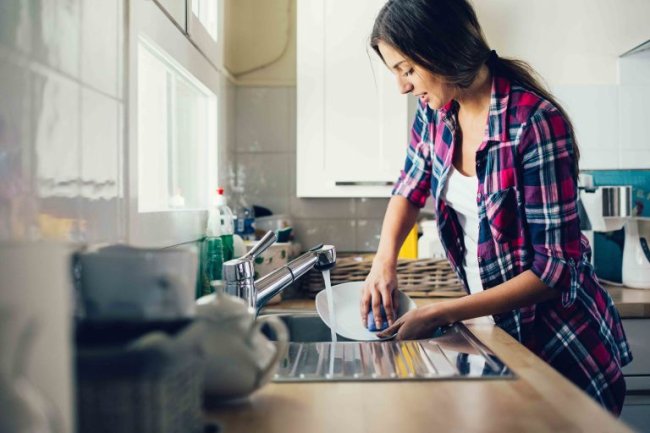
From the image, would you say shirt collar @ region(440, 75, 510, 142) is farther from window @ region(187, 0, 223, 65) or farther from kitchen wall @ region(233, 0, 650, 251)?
kitchen wall @ region(233, 0, 650, 251)

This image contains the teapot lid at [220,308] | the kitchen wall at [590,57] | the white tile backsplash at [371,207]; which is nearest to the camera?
the teapot lid at [220,308]

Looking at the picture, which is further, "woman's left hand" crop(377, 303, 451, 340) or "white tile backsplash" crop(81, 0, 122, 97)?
"woman's left hand" crop(377, 303, 451, 340)

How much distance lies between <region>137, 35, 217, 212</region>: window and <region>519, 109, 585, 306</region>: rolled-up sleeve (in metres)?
0.74

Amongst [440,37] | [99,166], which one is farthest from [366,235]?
[99,166]

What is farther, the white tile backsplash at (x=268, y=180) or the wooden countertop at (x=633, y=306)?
the white tile backsplash at (x=268, y=180)

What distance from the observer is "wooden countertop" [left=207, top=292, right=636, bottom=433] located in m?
0.64

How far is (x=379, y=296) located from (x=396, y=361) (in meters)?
0.33

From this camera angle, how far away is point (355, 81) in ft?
7.43

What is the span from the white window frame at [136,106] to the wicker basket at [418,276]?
0.48 m

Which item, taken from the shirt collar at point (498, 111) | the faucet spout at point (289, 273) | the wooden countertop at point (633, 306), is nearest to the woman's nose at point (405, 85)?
the shirt collar at point (498, 111)

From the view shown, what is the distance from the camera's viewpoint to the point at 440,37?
4.02ft

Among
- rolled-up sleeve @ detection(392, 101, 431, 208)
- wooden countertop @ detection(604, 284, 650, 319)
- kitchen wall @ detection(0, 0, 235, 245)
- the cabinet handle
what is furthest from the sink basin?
wooden countertop @ detection(604, 284, 650, 319)

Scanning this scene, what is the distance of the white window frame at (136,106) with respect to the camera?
3.60 ft

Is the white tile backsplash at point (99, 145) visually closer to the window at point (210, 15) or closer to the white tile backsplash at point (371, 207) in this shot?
the window at point (210, 15)
